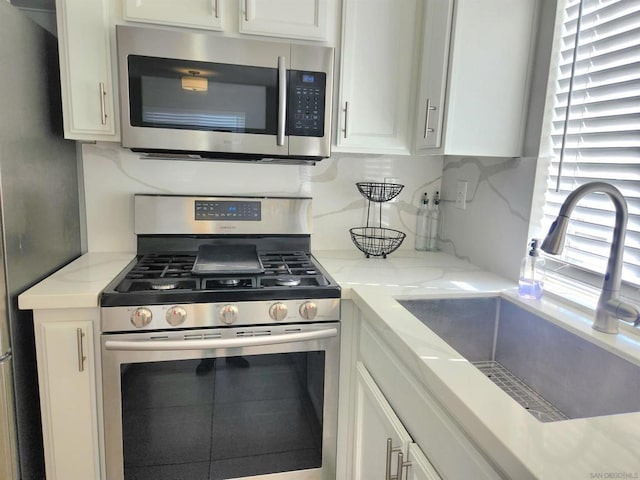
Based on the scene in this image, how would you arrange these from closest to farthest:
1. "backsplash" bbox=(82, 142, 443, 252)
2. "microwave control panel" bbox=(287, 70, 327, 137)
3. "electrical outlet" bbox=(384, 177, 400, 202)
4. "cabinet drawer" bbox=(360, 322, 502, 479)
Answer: "cabinet drawer" bbox=(360, 322, 502, 479) → "microwave control panel" bbox=(287, 70, 327, 137) → "backsplash" bbox=(82, 142, 443, 252) → "electrical outlet" bbox=(384, 177, 400, 202)

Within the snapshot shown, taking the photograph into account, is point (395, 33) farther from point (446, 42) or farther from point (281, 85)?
point (281, 85)

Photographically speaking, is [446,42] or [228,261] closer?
Result: [446,42]

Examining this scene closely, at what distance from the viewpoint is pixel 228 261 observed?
1.66m

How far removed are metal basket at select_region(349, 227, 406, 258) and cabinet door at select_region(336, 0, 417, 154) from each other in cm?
44

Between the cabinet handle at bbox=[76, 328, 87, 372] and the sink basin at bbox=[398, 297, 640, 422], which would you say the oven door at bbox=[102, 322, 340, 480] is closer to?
the cabinet handle at bbox=[76, 328, 87, 372]

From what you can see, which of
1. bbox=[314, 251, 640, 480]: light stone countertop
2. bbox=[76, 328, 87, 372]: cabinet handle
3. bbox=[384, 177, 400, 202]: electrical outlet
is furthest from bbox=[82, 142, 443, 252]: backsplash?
bbox=[76, 328, 87, 372]: cabinet handle

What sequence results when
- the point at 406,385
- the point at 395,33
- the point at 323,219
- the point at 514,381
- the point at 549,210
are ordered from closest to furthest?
the point at 406,385, the point at 514,381, the point at 549,210, the point at 395,33, the point at 323,219

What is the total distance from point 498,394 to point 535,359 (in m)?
0.59

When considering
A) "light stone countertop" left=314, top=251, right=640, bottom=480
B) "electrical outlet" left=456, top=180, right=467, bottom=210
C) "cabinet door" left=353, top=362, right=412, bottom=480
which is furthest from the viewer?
"electrical outlet" left=456, top=180, right=467, bottom=210

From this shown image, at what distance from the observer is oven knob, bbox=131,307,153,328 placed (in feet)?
4.17

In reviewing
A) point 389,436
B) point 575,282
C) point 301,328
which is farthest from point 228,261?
point 575,282

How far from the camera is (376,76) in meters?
1.62

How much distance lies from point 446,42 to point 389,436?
4.16ft

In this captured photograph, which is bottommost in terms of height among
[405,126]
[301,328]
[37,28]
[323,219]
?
[301,328]
